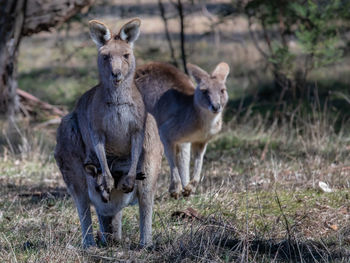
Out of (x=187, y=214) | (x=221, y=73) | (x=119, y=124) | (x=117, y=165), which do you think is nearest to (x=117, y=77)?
(x=119, y=124)

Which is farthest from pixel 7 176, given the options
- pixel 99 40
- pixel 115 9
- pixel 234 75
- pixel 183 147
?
pixel 115 9

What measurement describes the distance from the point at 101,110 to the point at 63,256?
0.94 metres

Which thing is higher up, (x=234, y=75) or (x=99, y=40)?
(x=99, y=40)

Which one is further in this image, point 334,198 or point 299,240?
point 334,198

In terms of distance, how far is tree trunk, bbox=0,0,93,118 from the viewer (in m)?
7.62

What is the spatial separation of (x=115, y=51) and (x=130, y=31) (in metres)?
0.23

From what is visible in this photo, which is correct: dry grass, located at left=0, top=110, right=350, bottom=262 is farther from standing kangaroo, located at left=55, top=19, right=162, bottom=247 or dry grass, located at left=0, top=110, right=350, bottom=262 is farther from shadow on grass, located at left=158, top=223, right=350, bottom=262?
standing kangaroo, located at left=55, top=19, right=162, bottom=247

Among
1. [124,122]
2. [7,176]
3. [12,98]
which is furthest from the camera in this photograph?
[12,98]

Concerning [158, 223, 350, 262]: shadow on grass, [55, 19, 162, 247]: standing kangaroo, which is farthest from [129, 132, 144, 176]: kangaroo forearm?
[158, 223, 350, 262]: shadow on grass

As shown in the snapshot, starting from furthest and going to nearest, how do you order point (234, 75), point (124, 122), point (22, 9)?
point (234, 75) → point (22, 9) → point (124, 122)

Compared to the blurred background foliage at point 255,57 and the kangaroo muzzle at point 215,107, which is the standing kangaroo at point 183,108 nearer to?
the kangaroo muzzle at point 215,107

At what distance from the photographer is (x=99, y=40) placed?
410cm

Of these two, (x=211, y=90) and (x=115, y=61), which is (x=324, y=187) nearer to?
(x=211, y=90)

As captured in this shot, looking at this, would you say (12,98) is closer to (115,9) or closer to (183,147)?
(183,147)
